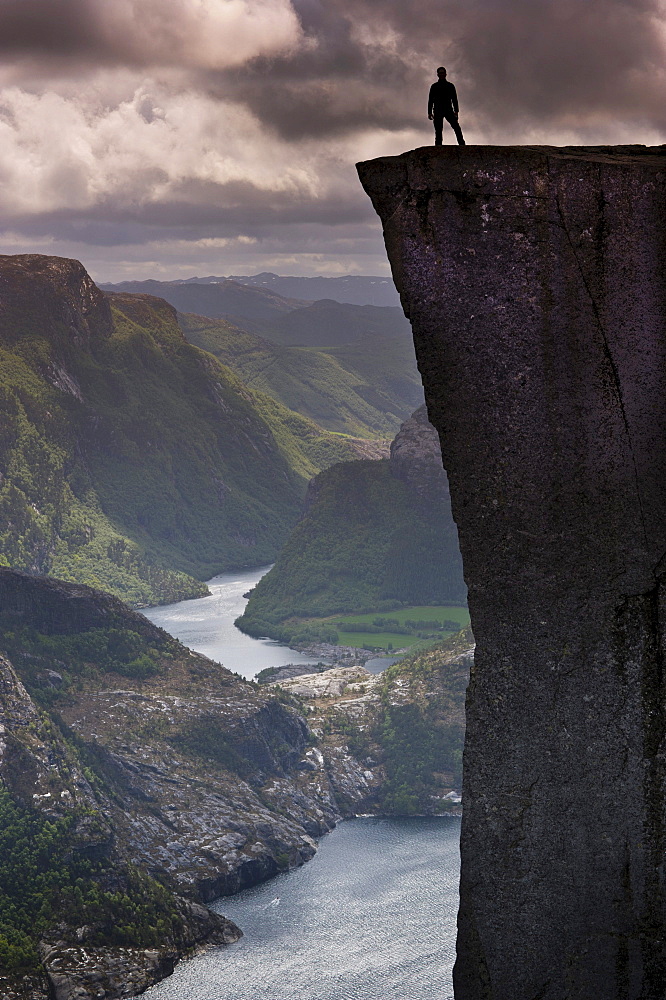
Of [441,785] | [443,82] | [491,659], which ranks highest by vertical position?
[443,82]

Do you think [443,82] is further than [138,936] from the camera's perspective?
No

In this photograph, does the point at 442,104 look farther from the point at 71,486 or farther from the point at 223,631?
the point at 71,486

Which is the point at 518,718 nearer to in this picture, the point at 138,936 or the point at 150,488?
the point at 138,936

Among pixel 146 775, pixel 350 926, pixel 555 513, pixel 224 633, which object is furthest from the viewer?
pixel 224 633

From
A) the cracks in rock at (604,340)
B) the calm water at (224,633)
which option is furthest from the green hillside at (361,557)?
the cracks in rock at (604,340)

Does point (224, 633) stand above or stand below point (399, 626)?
below

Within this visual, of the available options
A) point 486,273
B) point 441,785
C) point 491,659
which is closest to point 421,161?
point 486,273

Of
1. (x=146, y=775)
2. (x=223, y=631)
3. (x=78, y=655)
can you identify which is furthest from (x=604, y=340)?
(x=223, y=631)
